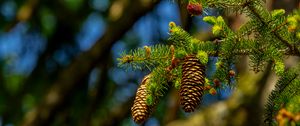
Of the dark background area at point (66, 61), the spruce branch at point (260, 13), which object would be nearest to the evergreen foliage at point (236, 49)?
the spruce branch at point (260, 13)

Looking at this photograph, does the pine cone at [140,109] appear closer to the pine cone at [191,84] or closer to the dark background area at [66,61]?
the pine cone at [191,84]

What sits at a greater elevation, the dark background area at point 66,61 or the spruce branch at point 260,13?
the spruce branch at point 260,13

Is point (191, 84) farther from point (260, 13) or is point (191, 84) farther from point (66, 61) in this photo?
point (66, 61)

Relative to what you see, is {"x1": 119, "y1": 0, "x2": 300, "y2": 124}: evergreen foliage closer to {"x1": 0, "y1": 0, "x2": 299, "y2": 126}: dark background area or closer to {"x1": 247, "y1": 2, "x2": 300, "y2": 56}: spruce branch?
{"x1": 247, "y1": 2, "x2": 300, "y2": 56}: spruce branch

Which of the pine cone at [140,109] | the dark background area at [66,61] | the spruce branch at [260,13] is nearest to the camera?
the spruce branch at [260,13]

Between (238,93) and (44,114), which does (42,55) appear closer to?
(44,114)

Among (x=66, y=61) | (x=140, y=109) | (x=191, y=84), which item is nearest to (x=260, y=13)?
(x=191, y=84)

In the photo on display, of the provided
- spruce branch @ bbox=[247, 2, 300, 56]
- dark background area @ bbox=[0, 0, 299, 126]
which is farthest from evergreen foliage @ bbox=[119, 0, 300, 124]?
dark background area @ bbox=[0, 0, 299, 126]
